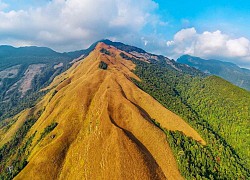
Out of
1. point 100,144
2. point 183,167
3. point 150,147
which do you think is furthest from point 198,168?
point 100,144

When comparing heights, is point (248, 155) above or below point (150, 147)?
below

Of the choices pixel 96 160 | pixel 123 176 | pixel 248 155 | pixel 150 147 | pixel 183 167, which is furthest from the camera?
pixel 248 155

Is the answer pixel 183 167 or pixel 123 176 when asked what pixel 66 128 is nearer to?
pixel 123 176

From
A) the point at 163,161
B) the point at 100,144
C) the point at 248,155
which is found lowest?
the point at 248,155

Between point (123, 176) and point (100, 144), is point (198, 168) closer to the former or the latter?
point (123, 176)

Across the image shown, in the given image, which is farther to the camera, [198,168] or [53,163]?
[198,168]

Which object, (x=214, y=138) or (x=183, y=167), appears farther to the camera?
(x=214, y=138)

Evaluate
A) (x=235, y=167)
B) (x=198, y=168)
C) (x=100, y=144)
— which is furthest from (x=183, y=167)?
(x=100, y=144)

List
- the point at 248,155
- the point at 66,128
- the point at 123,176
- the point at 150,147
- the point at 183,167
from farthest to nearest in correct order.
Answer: the point at 248,155 < the point at 66,128 < the point at 150,147 < the point at 183,167 < the point at 123,176

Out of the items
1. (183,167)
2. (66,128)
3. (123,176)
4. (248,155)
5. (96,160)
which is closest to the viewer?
(123,176)
